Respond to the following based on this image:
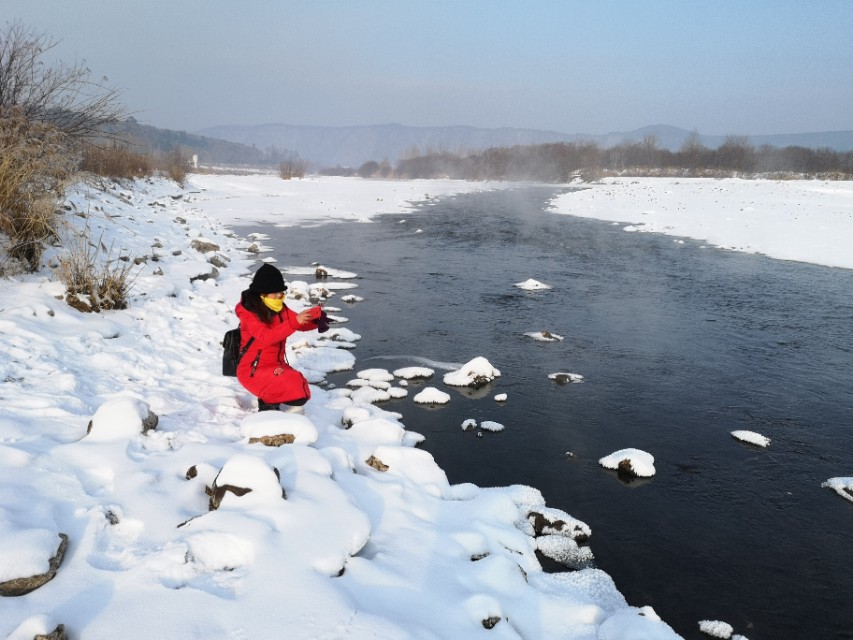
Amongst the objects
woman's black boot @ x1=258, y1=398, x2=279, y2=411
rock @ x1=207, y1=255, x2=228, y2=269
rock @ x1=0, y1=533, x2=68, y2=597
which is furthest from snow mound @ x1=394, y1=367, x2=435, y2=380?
rock @ x1=207, y1=255, x2=228, y2=269

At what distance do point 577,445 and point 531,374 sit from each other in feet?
5.70

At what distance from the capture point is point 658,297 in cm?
1124

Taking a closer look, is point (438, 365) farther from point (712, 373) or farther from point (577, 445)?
point (712, 373)

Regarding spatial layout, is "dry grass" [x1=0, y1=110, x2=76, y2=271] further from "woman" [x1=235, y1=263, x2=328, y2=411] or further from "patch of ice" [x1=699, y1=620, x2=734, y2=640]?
"patch of ice" [x1=699, y1=620, x2=734, y2=640]

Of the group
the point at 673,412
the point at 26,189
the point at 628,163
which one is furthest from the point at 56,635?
the point at 628,163

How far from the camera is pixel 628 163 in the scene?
91750 millimetres

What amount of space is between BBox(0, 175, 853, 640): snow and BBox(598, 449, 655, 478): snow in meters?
0.03

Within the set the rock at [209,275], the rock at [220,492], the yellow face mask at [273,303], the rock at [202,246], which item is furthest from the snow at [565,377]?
the rock at [202,246]

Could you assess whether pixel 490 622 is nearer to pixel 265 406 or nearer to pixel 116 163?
pixel 265 406

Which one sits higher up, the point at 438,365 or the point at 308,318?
the point at 308,318

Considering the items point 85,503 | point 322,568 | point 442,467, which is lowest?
point 442,467

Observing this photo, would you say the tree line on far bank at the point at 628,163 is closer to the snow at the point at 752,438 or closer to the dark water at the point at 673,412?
the dark water at the point at 673,412

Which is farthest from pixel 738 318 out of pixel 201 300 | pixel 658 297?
pixel 201 300

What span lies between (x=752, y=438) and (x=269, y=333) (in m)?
4.77
